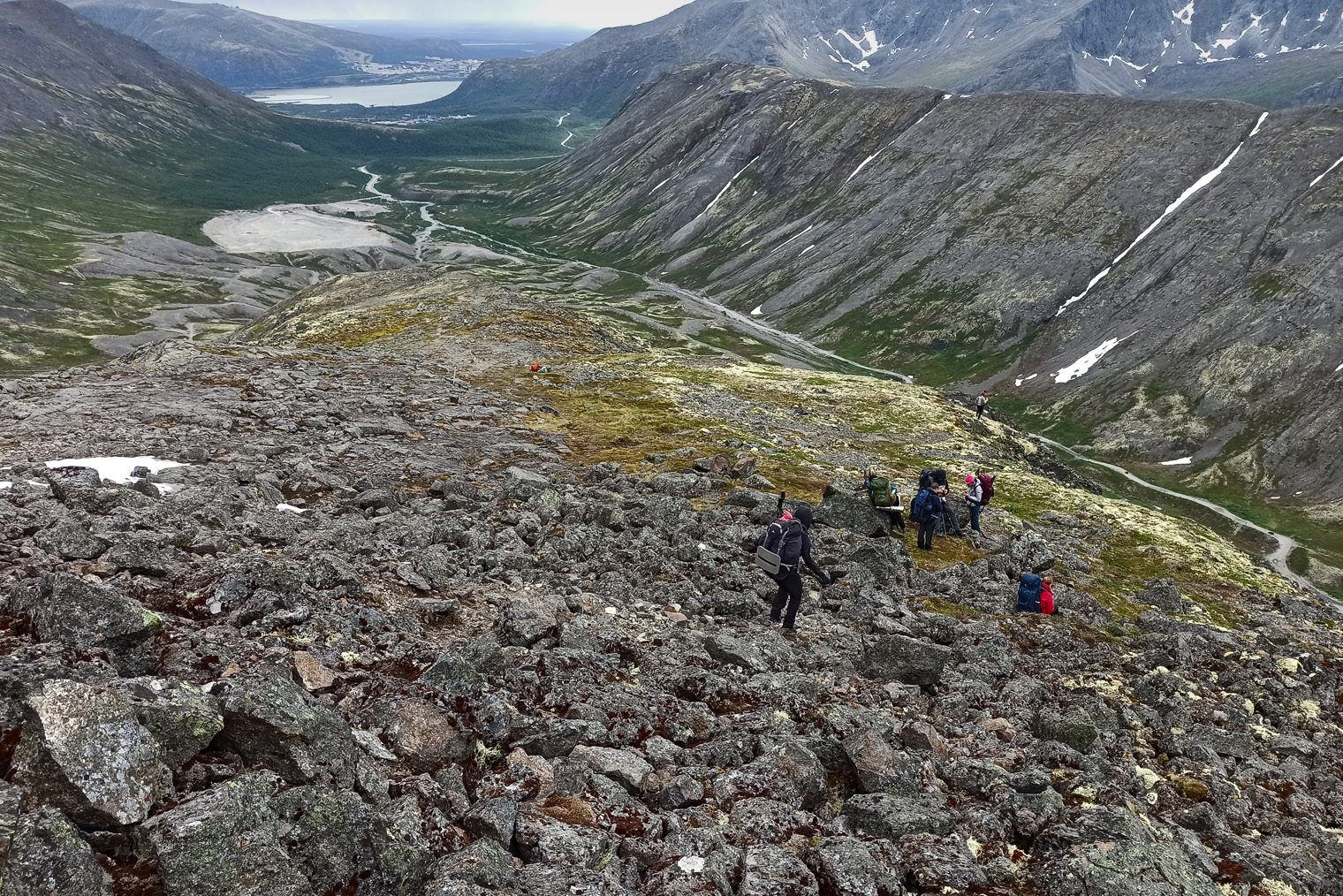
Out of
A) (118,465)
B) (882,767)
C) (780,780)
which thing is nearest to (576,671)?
(780,780)

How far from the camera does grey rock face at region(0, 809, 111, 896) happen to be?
25.1 feet

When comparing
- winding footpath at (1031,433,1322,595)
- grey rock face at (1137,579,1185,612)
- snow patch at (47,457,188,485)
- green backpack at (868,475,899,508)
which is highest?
green backpack at (868,475,899,508)

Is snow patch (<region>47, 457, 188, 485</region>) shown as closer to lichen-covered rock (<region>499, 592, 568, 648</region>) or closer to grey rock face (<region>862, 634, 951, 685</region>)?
lichen-covered rock (<region>499, 592, 568, 648</region>)

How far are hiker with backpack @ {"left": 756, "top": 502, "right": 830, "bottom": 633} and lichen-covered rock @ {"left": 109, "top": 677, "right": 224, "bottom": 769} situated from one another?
15.1m

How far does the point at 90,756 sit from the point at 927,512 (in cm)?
3290

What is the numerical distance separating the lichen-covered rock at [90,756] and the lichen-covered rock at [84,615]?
3183 millimetres

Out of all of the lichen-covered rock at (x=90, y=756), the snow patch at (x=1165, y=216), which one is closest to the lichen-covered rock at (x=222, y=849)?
the lichen-covered rock at (x=90, y=756)

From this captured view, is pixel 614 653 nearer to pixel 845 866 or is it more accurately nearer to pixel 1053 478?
pixel 845 866

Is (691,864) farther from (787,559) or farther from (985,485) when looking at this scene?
(985,485)

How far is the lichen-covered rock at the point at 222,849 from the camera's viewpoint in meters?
8.60

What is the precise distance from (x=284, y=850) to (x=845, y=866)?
8.24 metres

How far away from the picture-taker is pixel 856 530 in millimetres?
34219

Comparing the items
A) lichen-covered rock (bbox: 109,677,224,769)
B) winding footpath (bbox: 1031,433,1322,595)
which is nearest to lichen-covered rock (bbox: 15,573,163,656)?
lichen-covered rock (bbox: 109,677,224,769)

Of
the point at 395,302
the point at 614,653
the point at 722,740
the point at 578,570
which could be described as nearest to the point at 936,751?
the point at 722,740
